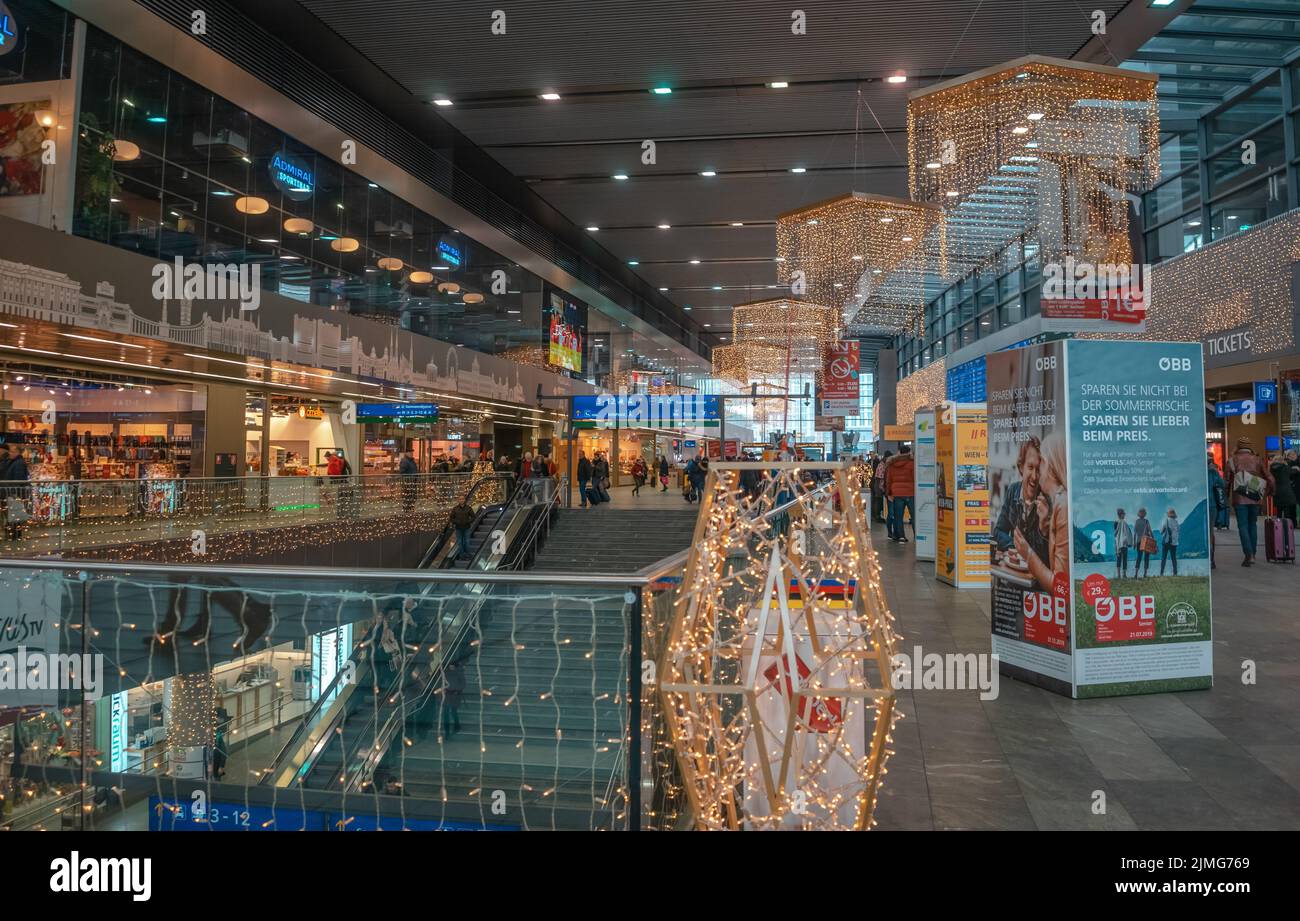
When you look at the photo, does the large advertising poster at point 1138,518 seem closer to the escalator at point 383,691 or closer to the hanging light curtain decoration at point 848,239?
the escalator at point 383,691

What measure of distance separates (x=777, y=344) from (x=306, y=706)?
19.1m

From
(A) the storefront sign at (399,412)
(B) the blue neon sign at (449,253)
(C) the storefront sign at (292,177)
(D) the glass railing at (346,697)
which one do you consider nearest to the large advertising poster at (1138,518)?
(D) the glass railing at (346,697)

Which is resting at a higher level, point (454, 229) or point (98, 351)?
point (454, 229)

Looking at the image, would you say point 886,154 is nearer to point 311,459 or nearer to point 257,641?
point 311,459

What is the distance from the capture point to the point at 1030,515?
535cm

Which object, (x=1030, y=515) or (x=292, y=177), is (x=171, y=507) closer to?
(x=292, y=177)

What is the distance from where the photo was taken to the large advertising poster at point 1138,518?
4980 millimetres

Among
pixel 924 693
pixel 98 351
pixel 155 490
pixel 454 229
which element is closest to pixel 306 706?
pixel 924 693

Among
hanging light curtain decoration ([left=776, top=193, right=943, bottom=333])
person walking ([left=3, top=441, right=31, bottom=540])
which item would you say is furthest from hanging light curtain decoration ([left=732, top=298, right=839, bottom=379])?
person walking ([left=3, top=441, right=31, bottom=540])

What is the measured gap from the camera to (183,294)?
35.8 ft

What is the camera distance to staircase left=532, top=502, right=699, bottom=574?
14.5m

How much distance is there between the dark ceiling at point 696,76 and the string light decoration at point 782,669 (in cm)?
948

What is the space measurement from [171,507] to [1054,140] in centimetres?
1017

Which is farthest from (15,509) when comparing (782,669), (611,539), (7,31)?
(611,539)
